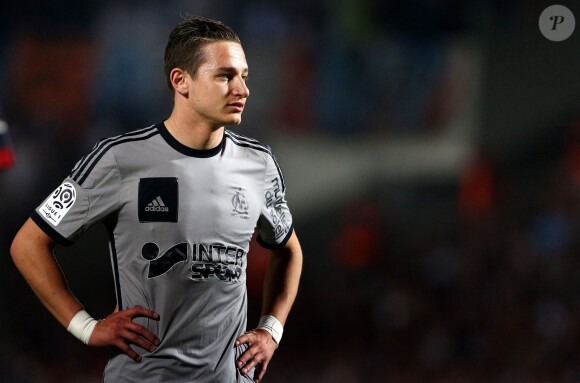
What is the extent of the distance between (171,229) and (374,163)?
22.5 feet

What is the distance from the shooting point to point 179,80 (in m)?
2.39

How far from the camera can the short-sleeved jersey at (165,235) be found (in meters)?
2.31

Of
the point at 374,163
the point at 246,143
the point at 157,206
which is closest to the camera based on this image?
the point at 157,206

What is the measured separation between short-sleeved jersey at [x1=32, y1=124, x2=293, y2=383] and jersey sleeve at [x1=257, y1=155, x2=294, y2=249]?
0.62ft

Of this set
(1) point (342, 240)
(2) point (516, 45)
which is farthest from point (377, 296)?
(2) point (516, 45)

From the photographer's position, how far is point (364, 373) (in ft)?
25.6

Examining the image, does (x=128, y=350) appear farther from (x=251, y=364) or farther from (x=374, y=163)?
(x=374, y=163)

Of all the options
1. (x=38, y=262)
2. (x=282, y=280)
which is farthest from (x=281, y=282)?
(x=38, y=262)

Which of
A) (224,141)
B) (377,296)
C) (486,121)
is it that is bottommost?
(377,296)

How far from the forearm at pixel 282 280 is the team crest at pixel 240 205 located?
31 centimetres

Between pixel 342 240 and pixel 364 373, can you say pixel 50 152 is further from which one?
pixel 364 373

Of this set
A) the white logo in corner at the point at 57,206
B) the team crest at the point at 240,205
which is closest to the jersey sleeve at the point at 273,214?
the team crest at the point at 240,205

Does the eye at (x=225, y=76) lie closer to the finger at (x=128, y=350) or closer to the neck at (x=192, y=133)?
the neck at (x=192, y=133)

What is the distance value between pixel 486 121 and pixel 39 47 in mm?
4547
